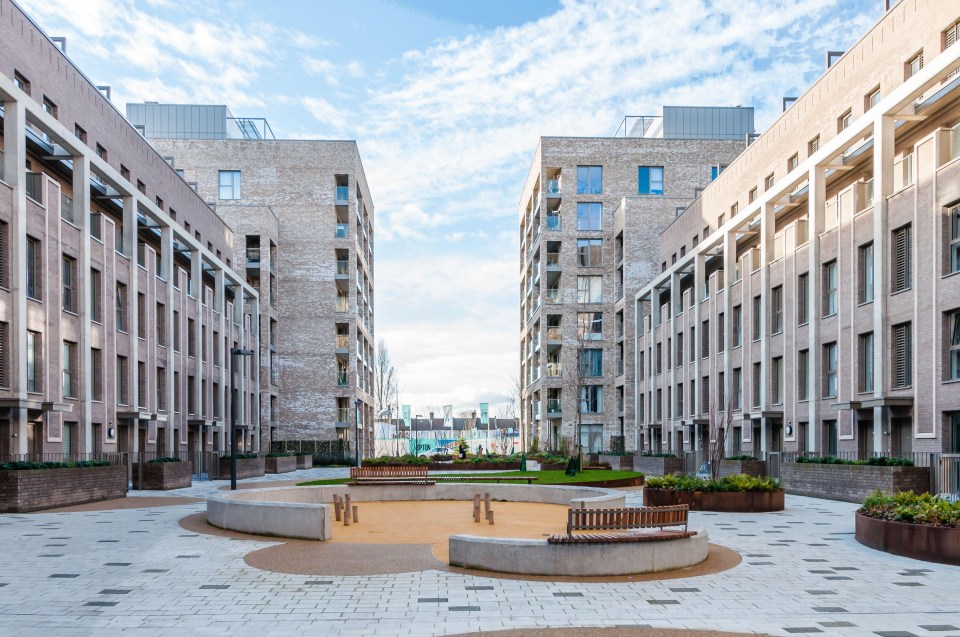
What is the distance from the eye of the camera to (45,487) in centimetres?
2180

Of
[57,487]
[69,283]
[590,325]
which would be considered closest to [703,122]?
[590,325]

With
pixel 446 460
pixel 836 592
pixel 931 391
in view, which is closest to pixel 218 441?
pixel 446 460

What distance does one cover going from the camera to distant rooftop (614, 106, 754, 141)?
7038cm

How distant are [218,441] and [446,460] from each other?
13.6 m

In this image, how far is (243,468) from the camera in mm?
41250

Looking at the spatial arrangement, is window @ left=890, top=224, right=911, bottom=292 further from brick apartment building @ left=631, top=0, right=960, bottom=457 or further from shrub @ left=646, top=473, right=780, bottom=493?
shrub @ left=646, top=473, right=780, bottom=493

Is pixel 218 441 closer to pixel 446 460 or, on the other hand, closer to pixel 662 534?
pixel 446 460

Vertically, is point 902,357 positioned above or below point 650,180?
below

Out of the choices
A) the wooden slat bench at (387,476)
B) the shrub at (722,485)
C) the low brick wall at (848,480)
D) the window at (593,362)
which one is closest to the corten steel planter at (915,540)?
the low brick wall at (848,480)

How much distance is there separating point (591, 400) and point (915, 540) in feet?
181

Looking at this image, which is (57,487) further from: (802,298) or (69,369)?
(802,298)

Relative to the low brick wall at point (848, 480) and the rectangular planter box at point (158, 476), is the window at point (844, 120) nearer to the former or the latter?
the low brick wall at point (848, 480)

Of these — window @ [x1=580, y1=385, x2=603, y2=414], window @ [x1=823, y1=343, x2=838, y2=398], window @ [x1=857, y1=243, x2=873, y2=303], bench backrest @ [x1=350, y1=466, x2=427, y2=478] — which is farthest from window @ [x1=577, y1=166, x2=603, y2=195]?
bench backrest @ [x1=350, y1=466, x2=427, y2=478]

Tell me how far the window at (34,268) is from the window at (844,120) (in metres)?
28.0
